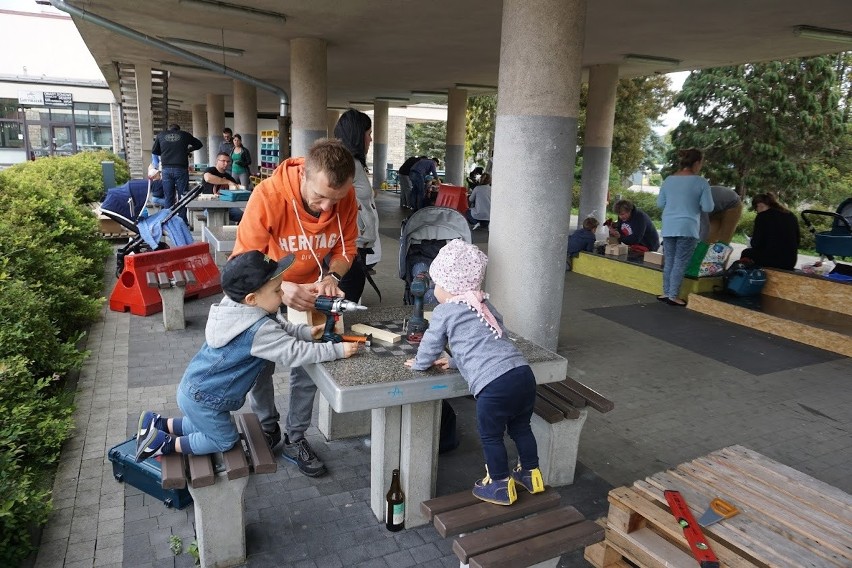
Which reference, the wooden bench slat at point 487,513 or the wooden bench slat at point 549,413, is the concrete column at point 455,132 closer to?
the wooden bench slat at point 549,413

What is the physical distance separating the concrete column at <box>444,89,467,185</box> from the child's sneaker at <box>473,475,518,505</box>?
19085mm

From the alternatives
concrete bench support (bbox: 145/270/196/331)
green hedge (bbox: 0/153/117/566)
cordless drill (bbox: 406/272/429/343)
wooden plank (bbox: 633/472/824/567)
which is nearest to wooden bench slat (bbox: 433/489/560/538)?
wooden plank (bbox: 633/472/824/567)

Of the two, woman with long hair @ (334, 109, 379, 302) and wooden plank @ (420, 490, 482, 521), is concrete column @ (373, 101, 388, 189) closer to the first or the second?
woman with long hair @ (334, 109, 379, 302)

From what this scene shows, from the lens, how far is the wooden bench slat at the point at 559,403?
351cm

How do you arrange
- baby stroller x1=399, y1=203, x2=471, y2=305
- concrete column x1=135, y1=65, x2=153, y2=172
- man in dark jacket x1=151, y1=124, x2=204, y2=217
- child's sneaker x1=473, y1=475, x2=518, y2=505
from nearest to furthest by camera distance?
child's sneaker x1=473, y1=475, x2=518, y2=505, baby stroller x1=399, y1=203, x2=471, y2=305, man in dark jacket x1=151, y1=124, x2=204, y2=217, concrete column x1=135, y1=65, x2=153, y2=172

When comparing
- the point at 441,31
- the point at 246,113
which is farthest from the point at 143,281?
the point at 246,113

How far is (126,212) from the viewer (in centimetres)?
815

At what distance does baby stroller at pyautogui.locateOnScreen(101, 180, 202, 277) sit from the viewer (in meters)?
7.59

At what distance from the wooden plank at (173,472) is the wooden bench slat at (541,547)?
1.30m

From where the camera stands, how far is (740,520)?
2.38 m

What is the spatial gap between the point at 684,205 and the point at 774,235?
144 centimetres

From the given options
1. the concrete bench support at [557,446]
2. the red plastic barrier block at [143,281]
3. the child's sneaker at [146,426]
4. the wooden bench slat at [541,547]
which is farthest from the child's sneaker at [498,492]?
the red plastic barrier block at [143,281]

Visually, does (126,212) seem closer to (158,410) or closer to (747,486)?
(158,410)

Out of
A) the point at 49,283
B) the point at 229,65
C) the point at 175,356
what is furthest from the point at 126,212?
the point at 229,65
